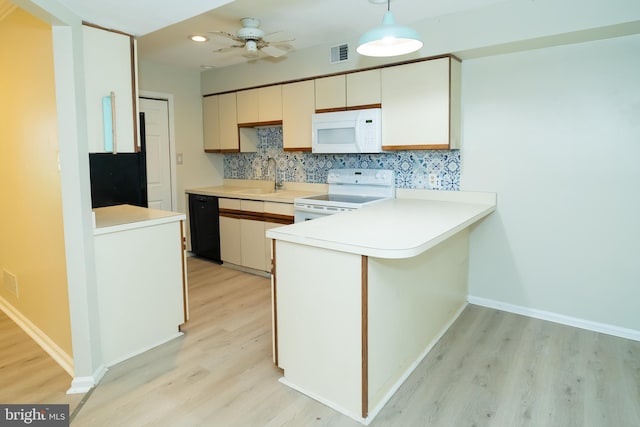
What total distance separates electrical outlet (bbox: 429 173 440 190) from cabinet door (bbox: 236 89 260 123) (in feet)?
6.61

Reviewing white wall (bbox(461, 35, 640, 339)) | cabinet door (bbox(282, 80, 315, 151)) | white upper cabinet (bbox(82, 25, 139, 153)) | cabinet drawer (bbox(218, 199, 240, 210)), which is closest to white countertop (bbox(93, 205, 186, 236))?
white upper cabinet (bbox(82, 25, 139, 153))

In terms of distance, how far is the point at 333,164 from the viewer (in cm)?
423

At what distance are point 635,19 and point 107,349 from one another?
3694mm

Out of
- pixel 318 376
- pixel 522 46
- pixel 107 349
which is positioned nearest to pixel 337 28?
pixel 522 46

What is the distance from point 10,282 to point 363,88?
3.24m

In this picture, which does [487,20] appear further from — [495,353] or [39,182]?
[39,182]

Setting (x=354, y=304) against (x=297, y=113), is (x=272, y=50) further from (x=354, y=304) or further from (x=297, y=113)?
(x=354, y=304)

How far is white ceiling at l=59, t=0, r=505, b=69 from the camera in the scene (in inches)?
84.0

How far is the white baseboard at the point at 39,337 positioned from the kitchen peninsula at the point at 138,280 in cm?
26

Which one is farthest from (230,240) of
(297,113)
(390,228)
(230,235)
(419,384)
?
(419,384)

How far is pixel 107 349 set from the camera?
2402mm

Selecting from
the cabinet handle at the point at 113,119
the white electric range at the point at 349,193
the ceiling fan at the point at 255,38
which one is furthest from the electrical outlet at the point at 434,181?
the cabinet handle at the point at 113,119

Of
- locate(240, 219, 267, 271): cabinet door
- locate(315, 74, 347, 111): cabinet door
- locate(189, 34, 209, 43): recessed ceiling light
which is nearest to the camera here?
locate(189, 34, 209, 43): recessed ceiling light

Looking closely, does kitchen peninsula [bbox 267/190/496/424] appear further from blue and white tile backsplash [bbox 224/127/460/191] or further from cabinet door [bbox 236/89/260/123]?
cabinet door [bbox 236/89/260/123]
